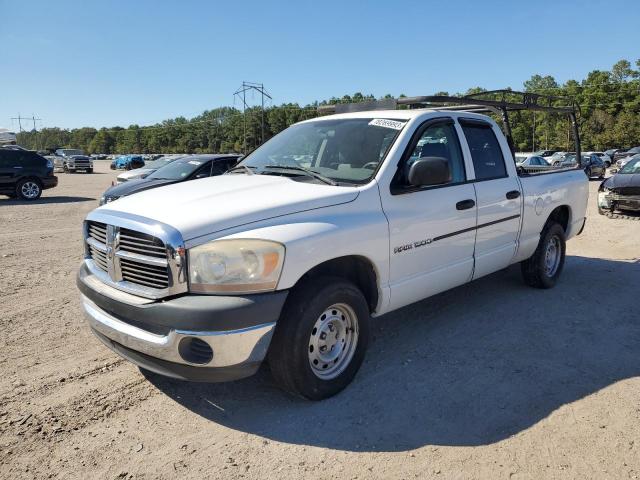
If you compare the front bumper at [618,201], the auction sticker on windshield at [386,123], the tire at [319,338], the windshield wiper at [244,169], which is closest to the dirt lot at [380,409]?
the tire at [319,338]

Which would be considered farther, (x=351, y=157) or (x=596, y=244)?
(x=596, y=244)

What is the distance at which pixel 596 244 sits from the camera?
8.86m

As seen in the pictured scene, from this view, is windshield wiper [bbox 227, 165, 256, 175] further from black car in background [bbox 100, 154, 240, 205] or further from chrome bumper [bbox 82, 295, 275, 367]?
black car in background [bbox 100, 154, 240, 205]

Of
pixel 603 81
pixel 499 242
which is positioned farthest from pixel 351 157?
pixel 603 81

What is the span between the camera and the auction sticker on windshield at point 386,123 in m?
3.99

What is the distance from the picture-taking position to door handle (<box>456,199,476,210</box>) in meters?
4.19

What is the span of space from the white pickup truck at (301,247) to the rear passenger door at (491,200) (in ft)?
0.06

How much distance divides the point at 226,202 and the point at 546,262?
14.3 ft

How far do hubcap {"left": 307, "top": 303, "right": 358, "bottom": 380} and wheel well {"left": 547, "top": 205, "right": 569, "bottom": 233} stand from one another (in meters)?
3.67

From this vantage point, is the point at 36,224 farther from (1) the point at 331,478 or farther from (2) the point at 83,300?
(1) the point at 331,478

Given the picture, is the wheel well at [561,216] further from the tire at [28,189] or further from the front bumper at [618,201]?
the tire at [28,189]

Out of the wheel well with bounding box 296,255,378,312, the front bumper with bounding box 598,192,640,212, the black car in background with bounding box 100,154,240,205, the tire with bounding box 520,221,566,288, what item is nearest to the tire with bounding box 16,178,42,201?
the black car in background with bounding box 100,154,240,205

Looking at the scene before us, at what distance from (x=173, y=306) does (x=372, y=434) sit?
1.41 meters

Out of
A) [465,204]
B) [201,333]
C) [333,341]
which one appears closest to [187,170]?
[465,204]
